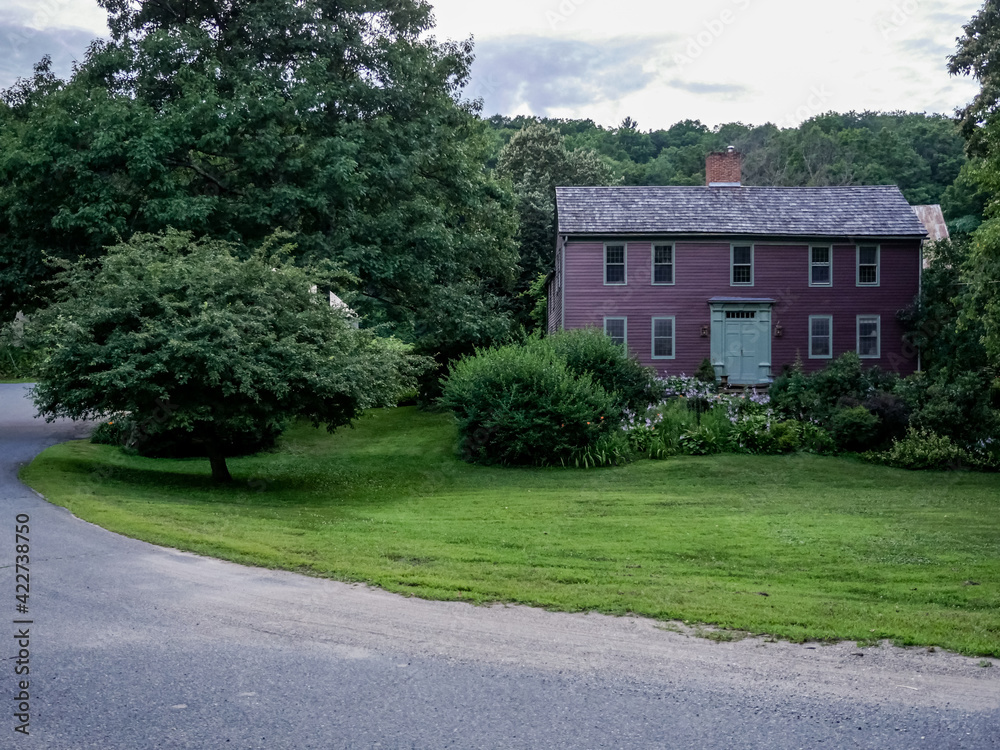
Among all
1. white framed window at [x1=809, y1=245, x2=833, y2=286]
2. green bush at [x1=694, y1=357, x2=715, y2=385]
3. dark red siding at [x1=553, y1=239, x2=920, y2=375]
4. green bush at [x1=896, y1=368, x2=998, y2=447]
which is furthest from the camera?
white framed window at [x1=809, y1=245, x2=833, y2=286]

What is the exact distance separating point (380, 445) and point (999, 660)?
1877 cm

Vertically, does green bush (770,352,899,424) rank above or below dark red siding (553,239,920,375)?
below

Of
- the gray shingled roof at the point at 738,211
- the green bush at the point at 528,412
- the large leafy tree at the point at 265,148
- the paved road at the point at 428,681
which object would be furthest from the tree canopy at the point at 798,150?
the paved road at the point at 428,681

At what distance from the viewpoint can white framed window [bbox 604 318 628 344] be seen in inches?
1288

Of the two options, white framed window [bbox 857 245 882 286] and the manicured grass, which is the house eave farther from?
the manicured grass

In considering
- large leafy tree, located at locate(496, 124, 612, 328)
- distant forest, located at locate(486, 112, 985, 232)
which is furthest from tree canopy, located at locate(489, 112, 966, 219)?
large leafy tree, located at locate(496, 124, 612, 328)

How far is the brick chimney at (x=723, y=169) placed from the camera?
34.9m

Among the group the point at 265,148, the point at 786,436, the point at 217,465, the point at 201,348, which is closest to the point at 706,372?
the point at 786,436

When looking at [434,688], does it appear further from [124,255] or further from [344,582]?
[124,255]

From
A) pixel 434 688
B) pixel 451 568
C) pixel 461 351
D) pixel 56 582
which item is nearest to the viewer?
pixel 434 688

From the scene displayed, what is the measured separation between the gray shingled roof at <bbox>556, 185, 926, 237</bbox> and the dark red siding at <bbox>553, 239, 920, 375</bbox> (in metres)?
0.57

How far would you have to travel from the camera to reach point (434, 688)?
557cm

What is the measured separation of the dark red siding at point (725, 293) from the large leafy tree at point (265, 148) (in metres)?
6.16

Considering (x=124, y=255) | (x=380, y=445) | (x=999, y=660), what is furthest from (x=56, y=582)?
(x=380, y=445)
